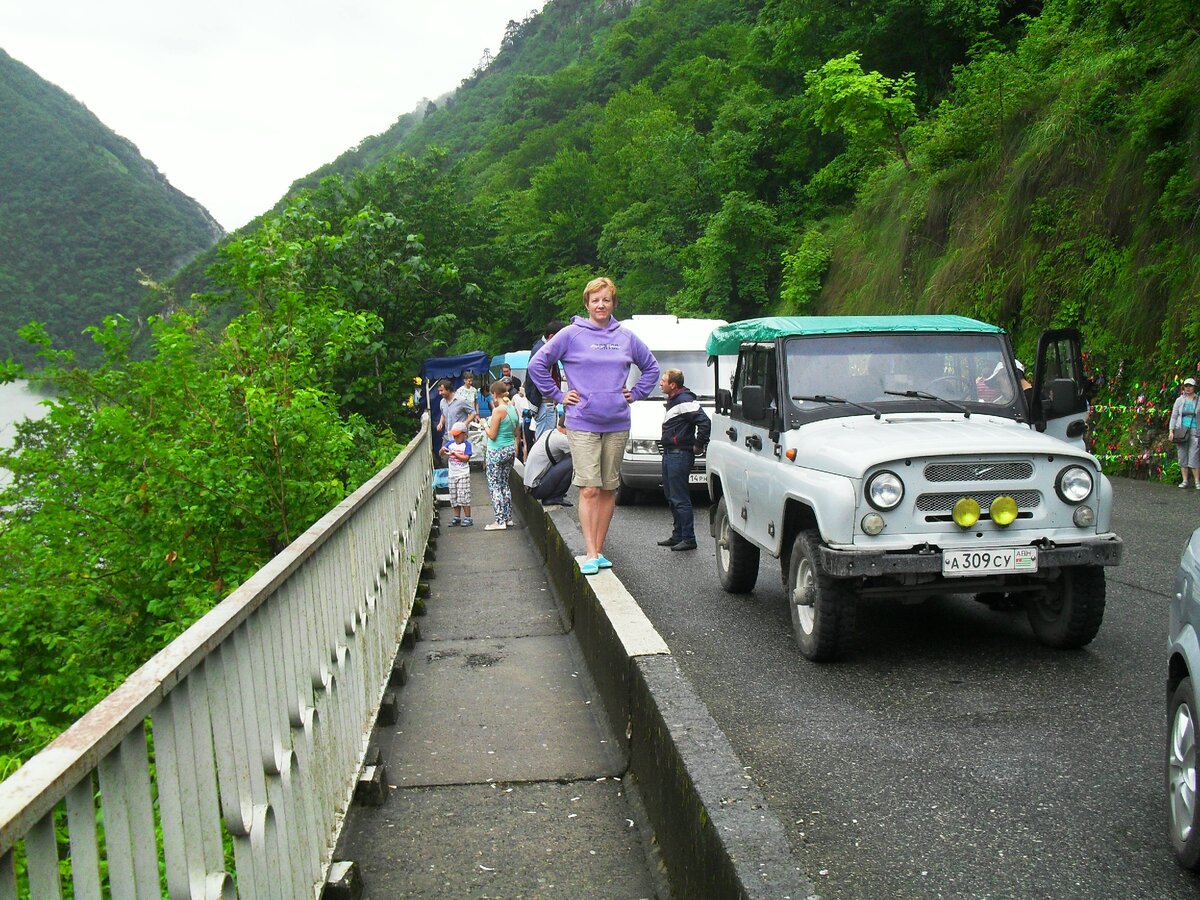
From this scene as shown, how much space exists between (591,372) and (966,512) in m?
2.87

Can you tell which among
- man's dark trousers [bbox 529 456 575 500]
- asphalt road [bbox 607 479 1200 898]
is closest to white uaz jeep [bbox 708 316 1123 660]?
asphalt road [bbox 607 479 1200 898]

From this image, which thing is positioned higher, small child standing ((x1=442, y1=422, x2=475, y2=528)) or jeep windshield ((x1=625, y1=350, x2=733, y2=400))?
jeep windshield ((x1=625, y1=350, x2=733, y2=400))

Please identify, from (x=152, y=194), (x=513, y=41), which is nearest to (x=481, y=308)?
(x=152, y=194)

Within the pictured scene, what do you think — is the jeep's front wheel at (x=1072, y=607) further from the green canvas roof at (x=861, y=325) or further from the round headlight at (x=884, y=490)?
the green canvas roof at (x=861, y=325)

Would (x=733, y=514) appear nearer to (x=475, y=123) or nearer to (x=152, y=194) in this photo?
(x=152, y=194)

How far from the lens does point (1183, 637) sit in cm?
381

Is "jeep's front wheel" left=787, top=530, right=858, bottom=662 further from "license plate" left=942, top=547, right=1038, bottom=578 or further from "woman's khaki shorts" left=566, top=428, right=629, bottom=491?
"woman's khaki shorts" left=566, top=428, right=629, bottom=491

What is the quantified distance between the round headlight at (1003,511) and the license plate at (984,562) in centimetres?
18

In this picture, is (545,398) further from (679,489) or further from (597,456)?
(679,489)

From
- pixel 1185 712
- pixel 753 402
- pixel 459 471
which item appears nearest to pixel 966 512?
pixel 753 402

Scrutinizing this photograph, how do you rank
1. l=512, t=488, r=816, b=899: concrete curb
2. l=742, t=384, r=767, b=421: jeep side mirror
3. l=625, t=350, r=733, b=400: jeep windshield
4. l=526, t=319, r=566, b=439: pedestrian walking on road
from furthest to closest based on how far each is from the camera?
1. l=625, t=350, r=733, b=400: jeep windshield
2. l=526, t=319, r=566, b=439: pedestrian walking on road
3. l=742, t=384, r=767, b=421: jeep side mirror
4. l=512, t=488, r=816, b=899: concrete curb

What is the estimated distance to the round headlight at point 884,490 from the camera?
6242 millimetres

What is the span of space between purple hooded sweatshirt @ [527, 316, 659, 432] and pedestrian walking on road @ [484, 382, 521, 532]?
7.04 metres

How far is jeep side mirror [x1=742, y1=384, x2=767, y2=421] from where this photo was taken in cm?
758
